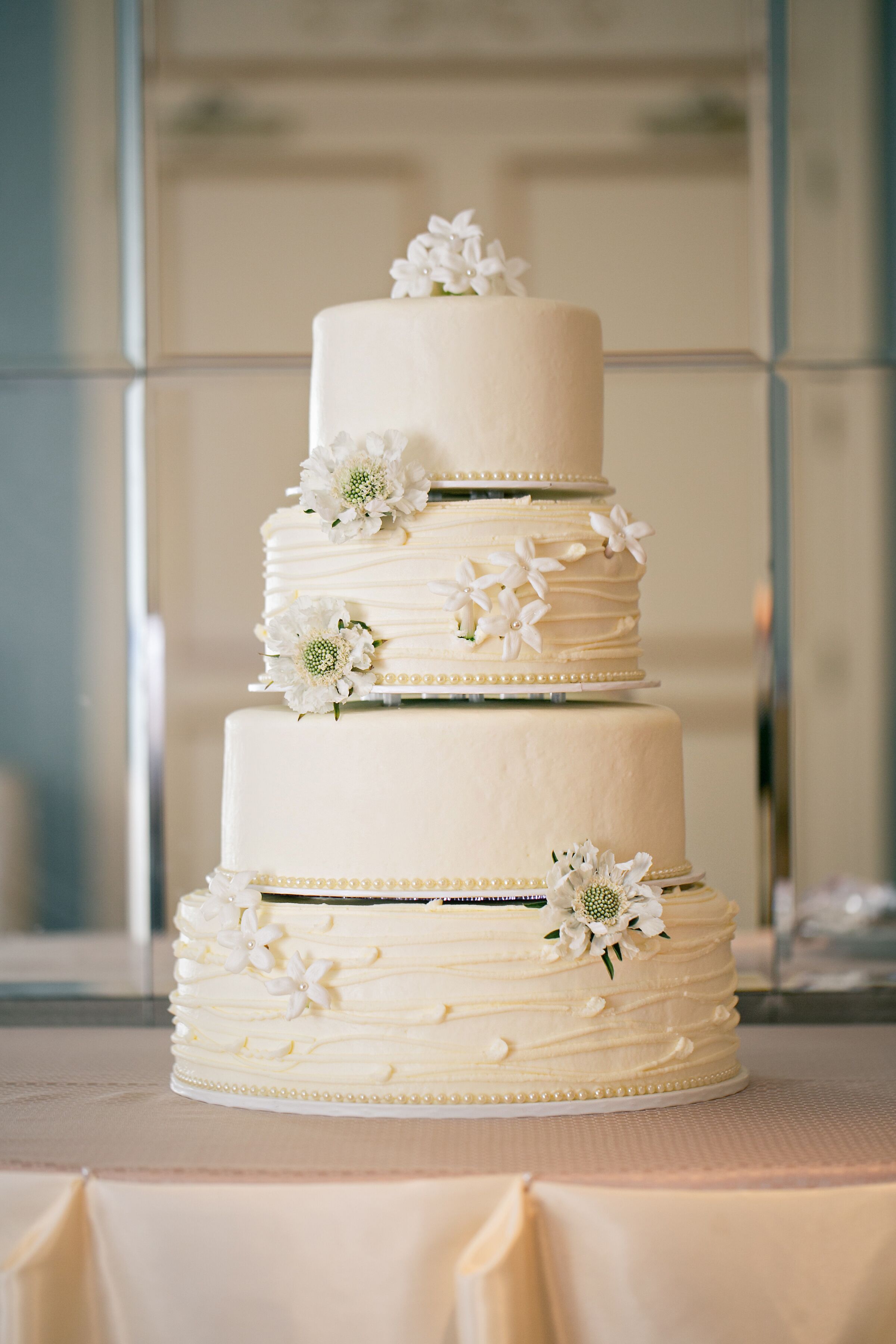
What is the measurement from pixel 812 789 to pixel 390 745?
1.64 meters

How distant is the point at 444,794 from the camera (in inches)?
85.7

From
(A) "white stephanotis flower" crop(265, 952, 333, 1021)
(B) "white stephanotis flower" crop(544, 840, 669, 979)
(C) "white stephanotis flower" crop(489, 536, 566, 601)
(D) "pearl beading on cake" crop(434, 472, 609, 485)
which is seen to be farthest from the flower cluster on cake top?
(A) "white stephanotis flower" crop(265, 952, 333, 1021)

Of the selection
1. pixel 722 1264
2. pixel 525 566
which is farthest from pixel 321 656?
pixel 722 1264

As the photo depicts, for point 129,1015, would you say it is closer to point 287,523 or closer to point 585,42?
point 287,523

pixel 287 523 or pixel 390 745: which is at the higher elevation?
pixel 287 523

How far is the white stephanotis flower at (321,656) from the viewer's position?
7.20 ft

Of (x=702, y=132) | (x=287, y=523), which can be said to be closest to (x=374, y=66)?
(x=702, y=132)

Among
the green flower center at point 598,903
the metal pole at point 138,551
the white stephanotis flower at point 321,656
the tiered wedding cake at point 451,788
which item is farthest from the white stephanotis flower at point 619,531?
the metal pole at point 138,551

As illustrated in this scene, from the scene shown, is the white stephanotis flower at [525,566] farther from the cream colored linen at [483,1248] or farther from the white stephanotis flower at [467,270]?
the cream colored linen at [483,1248]

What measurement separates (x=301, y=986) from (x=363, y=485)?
2.31 ft

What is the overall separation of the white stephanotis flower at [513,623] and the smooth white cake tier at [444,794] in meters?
0.10

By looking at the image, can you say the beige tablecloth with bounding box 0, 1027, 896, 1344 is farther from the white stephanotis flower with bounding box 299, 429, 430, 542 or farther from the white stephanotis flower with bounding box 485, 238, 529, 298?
the white stephanotis flower with bounding box 485, 238, 529, 298

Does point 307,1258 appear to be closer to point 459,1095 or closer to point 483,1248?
point 483,1248

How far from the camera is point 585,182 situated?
11.7 feet
